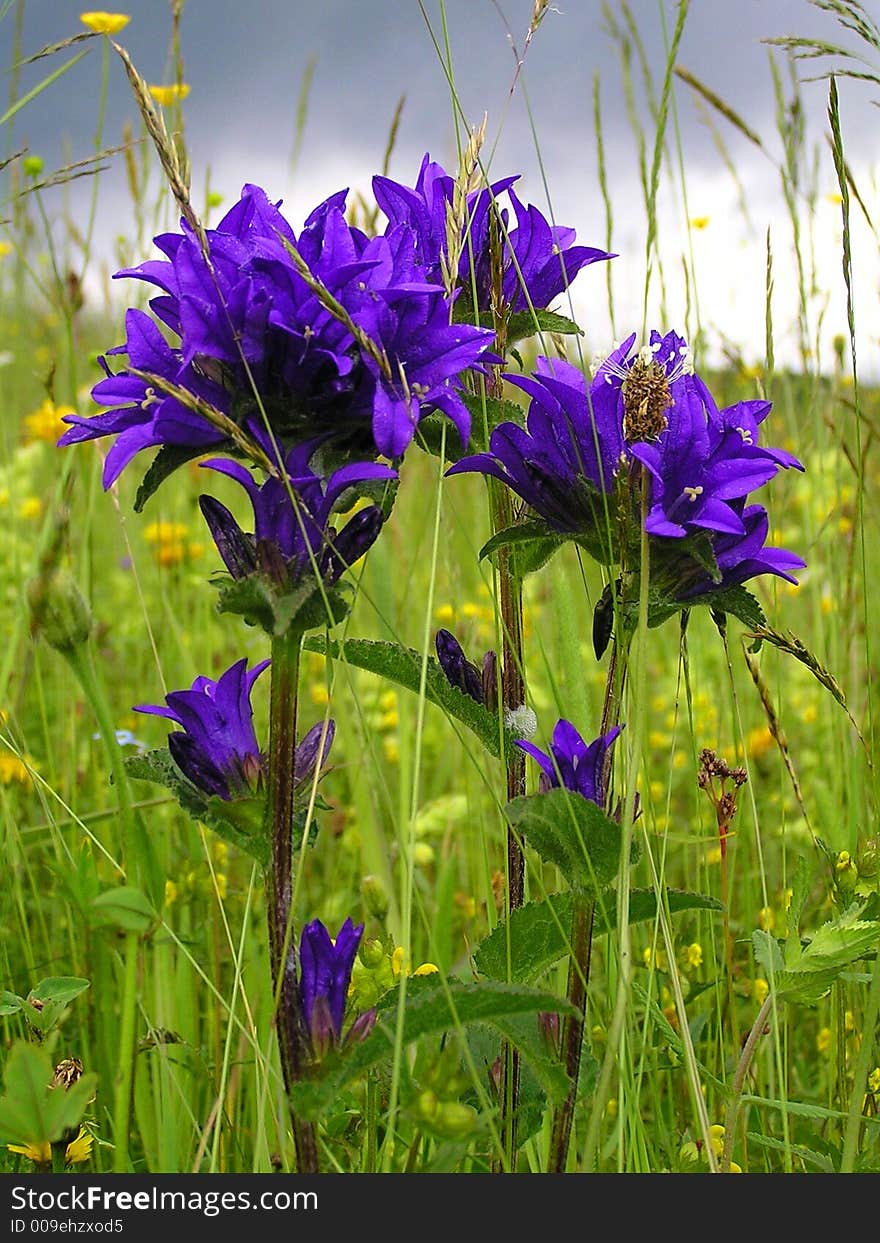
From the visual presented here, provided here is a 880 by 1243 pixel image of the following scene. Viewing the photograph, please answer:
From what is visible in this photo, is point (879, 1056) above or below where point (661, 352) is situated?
below

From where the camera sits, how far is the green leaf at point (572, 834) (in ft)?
2.91

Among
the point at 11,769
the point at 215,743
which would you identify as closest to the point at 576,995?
the point at 215,743

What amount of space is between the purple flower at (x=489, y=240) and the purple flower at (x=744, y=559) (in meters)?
0.29

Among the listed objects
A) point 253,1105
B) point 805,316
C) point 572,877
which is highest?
point 805,316

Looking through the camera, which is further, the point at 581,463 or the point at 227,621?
the point at 227,621

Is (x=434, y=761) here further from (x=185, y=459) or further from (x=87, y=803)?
(x=185, y=459)

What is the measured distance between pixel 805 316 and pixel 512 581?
1.00m

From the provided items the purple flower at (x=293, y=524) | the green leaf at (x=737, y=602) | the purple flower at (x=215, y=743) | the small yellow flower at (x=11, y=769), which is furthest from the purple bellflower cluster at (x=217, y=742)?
the small yellow flower at (x=11, y=769)

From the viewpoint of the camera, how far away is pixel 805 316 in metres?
1.85

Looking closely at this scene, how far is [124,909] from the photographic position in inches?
30.2

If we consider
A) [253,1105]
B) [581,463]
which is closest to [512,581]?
[581,463]

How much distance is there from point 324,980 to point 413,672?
26 centimetres

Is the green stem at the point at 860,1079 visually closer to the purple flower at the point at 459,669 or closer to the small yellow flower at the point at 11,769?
the purple flower at the point at 459,669
